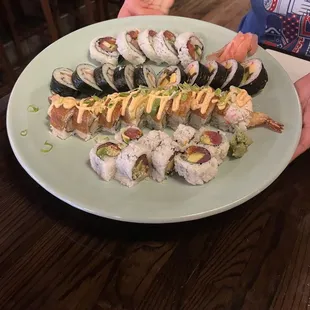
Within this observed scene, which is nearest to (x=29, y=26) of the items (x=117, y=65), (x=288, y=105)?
(x=117, y=65)

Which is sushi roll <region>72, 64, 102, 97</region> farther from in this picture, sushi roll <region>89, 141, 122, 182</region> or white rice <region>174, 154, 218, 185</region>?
white rice <region>174, 154, 218, 185</region>

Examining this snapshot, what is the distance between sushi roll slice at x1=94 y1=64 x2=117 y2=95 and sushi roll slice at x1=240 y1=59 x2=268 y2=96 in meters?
0.53

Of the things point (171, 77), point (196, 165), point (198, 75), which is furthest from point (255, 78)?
point (196, 165)

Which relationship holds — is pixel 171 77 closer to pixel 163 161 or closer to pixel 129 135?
pixel 129 135

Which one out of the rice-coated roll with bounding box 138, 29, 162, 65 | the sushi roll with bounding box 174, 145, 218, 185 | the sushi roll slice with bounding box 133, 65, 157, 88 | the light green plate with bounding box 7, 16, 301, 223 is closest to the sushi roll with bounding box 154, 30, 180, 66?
the rice-coated roll with bounding box 138, 29, 162, 65

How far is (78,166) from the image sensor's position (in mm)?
1271

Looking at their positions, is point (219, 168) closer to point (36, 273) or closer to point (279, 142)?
point (279, 142)

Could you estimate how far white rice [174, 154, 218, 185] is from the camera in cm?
117

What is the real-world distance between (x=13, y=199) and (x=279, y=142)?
2.96 feet

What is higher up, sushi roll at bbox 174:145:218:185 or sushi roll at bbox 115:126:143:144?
sushi roll at bbox 115:126:143:144

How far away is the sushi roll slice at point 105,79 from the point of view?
5.05 feet

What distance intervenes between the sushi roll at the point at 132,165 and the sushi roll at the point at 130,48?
61 cm

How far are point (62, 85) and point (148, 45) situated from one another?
44 cm

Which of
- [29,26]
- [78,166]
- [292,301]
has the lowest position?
[29,26]
